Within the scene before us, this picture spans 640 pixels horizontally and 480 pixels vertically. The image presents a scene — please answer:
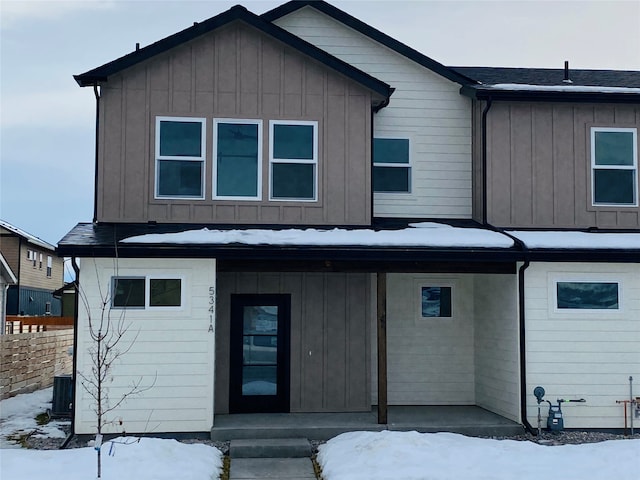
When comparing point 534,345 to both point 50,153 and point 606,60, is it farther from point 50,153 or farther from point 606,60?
point 50,153

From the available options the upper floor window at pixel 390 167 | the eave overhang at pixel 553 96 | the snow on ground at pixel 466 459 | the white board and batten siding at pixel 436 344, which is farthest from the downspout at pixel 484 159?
the snow on ground at pixel 466 459

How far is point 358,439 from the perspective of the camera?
9.24 metres

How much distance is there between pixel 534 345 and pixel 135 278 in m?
6.00

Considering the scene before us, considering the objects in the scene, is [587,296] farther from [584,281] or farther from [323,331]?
[323,331]

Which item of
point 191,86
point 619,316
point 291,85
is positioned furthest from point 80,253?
point 619,316

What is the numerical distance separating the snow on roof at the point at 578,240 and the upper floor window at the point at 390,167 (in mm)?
→ 2209

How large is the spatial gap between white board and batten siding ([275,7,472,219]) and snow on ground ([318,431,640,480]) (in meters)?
4.56

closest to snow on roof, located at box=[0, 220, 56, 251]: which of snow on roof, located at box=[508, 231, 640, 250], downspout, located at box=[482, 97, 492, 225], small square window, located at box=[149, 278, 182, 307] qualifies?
small square window, located at box=[149, 278, 182, 307]

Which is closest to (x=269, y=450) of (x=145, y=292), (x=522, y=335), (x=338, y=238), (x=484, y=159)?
(x=145, y=292)

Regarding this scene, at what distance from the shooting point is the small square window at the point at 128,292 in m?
9.98

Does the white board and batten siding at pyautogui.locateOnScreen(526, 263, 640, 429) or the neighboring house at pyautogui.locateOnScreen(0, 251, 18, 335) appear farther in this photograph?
the neighboring house at pyautogui.locateOnScreen(0, 251, 18, 335)

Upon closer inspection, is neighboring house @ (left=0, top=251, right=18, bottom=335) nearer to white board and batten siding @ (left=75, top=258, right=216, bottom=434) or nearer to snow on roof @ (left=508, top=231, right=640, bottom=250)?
white board and batten siding @ (left=75, top=258, right=216, bottom=434)

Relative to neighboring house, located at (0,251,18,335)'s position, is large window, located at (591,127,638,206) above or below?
above

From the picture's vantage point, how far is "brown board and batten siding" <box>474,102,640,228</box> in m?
12.0
